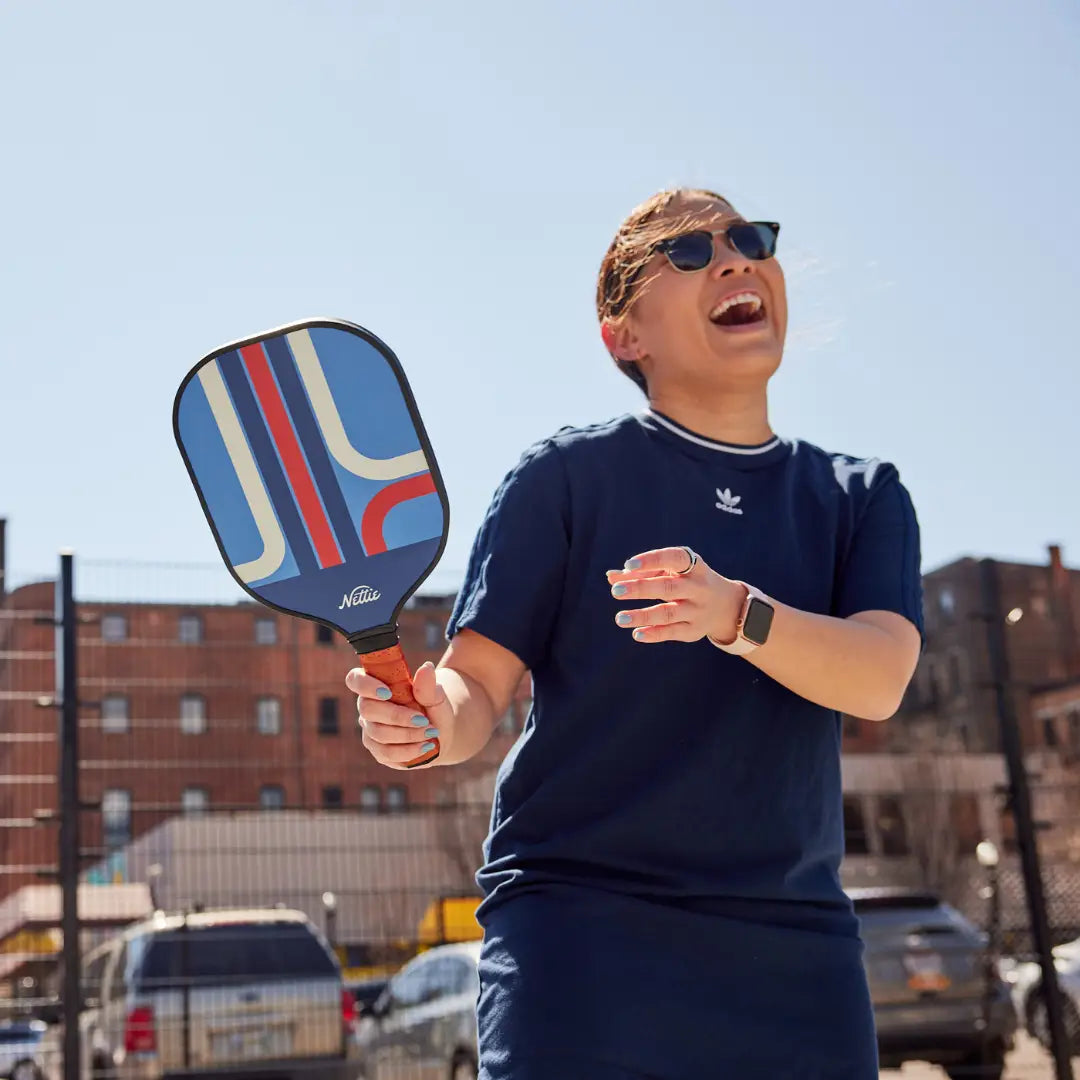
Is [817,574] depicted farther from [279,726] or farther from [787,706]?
[279,726]

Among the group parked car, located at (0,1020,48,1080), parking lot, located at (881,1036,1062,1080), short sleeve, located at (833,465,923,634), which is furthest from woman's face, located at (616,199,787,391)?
parking lot, located at (881,1036,1062,1080)

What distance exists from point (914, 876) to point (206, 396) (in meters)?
13.6

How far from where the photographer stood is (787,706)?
2215 mm

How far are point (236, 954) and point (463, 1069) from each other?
1.58 m

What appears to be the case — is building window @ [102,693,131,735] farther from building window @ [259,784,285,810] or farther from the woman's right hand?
the woman's right hand

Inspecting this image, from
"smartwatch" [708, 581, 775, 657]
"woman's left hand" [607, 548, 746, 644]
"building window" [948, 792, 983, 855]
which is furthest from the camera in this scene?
"building window" [948, 792, 983, 855]

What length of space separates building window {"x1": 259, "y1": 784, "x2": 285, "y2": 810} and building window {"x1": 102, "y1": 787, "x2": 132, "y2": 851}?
730 mm

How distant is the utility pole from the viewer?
848cm

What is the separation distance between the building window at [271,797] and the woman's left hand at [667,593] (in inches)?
270

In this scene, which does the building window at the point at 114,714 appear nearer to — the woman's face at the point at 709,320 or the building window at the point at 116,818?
the building window at the point at 116,818

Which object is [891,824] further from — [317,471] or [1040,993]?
[317,471]

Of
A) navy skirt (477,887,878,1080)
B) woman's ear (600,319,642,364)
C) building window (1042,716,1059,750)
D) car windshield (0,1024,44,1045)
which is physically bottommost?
car windshield (0,1024,44,1045)

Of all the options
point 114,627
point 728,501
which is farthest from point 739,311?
A: point 114,627

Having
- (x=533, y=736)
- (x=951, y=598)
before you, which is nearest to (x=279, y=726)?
(x=951, y=598)
